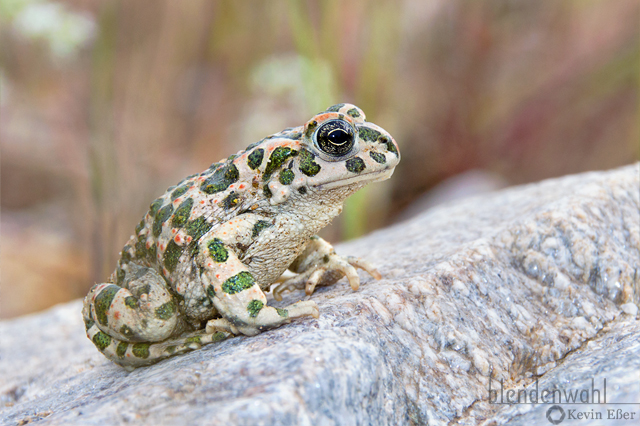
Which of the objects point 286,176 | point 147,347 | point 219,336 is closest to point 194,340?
point 219,336

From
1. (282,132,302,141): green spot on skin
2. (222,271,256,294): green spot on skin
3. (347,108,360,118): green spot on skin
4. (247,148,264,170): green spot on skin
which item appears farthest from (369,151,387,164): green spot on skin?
(222,271,256,294): green spot on skin

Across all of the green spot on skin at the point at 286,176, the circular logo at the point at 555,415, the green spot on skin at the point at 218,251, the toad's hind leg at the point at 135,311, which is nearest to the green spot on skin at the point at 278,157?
the green spot on skin at the point at 286,176

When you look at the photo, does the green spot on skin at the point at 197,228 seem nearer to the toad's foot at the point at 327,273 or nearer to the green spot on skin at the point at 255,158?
the green spot on skin at the point at 255,158

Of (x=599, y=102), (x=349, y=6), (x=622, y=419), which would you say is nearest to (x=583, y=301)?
(x=622, y=419)

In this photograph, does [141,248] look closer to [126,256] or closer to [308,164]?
[126,256]

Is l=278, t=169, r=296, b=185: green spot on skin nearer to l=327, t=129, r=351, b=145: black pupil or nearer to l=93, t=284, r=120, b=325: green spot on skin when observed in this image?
l=327, t=129, r=351, b=145: black pupil

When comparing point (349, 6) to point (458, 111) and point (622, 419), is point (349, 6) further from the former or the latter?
point (622, 419)
